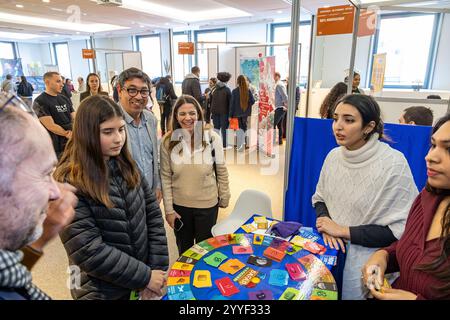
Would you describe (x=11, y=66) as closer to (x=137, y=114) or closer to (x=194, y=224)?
(x=137, y=114)

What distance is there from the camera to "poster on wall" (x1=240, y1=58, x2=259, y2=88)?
19.1 feet

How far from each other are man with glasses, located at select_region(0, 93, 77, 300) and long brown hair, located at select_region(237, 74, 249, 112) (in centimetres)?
517

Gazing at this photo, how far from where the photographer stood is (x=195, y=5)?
23.3 ft

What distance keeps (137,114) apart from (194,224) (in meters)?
0.86

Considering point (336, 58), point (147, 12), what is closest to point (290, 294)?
point (147, 12)

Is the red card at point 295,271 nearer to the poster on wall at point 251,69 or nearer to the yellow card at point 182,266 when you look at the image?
the yellow card at point 182,266

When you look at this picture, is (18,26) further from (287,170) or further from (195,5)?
(287,170)

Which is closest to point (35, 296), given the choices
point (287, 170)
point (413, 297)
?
point (413, 297)

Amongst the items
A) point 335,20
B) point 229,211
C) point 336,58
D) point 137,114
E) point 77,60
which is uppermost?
point 77,60

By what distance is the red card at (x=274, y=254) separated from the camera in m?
1.37

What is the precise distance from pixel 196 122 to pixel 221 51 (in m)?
4.83

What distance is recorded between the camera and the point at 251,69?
591 centimetres

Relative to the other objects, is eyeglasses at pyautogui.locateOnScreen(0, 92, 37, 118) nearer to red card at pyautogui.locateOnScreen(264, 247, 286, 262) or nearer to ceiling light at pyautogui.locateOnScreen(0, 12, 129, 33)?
red card at pyautogui.locateOnScreen(264, 247, 286, 262)

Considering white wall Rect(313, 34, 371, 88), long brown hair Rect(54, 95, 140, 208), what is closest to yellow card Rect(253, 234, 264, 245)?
long brown hair Rect(54, 95, 140, 208)
